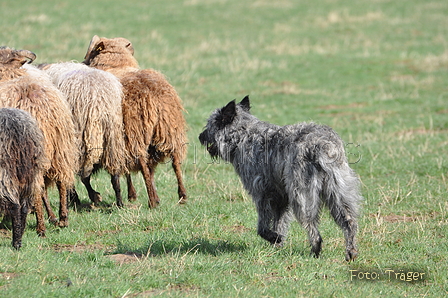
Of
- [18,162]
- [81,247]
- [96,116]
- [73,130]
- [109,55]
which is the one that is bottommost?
[81,247]

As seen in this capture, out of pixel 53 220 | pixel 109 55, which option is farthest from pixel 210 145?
pixel 109 55

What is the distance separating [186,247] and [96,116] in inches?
106

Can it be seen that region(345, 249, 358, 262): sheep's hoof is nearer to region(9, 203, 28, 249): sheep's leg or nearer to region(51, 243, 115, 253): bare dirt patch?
region(51, 243, 115, 253): bare dirt patch

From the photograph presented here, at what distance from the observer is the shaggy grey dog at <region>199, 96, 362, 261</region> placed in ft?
20.5

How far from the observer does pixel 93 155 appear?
8.60m

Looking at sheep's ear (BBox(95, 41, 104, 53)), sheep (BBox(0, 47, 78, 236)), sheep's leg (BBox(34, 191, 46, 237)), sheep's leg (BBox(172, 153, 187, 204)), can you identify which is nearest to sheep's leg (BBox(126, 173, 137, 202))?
sheep's leg (BBox(172, 153, 187, 204))

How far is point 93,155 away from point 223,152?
230 centimetres

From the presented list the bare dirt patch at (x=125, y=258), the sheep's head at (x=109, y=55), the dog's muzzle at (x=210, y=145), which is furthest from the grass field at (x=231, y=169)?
the sheep's head at (x=109, y=55)

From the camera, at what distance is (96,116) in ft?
27.7

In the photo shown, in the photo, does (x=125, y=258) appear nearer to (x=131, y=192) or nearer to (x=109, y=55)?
(x=131, y=192)

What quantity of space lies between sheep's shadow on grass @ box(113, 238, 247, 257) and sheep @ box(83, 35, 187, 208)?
6.72ft

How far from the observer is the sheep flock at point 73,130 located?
674 centimetres

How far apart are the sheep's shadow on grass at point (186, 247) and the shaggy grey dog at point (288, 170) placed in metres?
0.46

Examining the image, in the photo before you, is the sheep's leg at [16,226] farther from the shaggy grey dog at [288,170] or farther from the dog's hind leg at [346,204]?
the dog's hind leg at [346,204]
